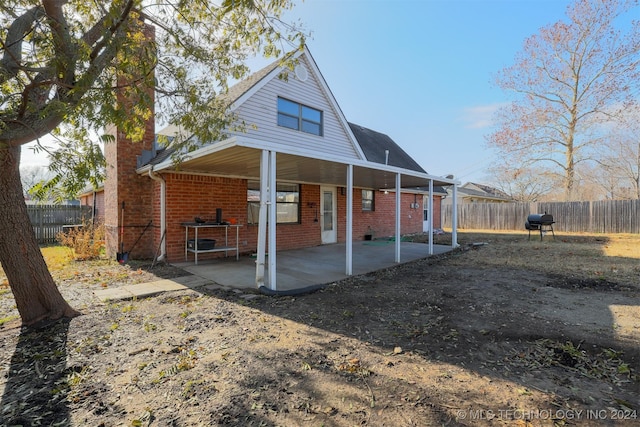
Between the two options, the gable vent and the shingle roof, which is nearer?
the gable vent

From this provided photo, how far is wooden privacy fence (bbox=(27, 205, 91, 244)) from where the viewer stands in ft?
39.8

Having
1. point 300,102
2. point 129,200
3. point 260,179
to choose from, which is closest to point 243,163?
point 260,179

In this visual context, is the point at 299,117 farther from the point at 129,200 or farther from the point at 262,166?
the point at 262,166

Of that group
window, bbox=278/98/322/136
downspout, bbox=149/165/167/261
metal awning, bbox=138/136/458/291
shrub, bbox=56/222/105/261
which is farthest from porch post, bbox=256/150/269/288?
shrub, bbox=56/222/105/261

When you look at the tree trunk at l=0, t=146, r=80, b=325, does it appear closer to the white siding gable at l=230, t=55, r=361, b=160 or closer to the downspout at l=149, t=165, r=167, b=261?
the downspout at l=149, t=165, r=167, b=261

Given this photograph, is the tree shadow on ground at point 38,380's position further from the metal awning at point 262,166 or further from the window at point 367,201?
the window at point 367,201

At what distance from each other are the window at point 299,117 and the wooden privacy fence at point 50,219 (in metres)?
9.16

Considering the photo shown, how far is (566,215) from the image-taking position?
57.7ft

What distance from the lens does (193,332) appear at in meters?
3.66

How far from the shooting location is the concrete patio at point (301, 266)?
6.09m

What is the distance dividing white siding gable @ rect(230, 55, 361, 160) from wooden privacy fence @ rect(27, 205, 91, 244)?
854 cm

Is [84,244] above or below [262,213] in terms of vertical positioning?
below

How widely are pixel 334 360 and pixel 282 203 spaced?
7.82 metres

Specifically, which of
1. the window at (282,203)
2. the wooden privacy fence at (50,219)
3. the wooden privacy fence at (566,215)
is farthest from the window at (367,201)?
the wooden privacy fence at (50,219)
